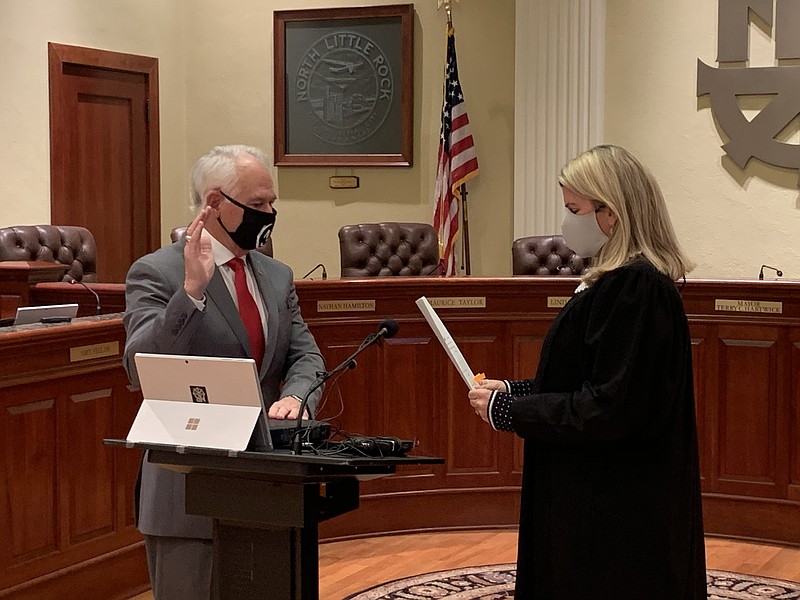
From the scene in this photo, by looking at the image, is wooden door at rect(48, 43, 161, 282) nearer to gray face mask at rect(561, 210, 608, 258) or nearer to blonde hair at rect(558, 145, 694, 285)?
gray face mask at rect(561, 210, 608, 258)

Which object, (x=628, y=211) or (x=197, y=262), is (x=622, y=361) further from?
(x=197, y=262)

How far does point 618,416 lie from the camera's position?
231 cm

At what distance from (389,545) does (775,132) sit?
148 inches

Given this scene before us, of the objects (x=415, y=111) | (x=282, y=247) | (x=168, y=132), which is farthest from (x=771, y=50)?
(x=168, y=132)

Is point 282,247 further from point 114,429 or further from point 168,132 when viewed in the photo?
point 114,429

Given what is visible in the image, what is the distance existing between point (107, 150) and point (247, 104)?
1179 mm

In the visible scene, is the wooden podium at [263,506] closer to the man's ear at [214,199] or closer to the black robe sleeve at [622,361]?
the black robe sleeve at [622,361]

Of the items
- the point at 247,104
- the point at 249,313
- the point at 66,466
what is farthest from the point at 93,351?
the point at 247,104

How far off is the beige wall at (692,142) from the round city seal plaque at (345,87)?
5.52 ft

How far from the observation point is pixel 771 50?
6977 mm

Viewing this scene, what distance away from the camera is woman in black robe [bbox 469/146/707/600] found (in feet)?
7.65

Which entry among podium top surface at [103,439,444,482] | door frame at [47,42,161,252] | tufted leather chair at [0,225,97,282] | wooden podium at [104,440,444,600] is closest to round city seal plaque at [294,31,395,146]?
door frame at [47,42,161,252]

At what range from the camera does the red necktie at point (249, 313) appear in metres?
2.56

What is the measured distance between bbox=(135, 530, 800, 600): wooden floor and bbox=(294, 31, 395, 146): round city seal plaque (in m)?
3.93
